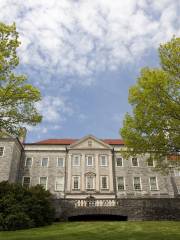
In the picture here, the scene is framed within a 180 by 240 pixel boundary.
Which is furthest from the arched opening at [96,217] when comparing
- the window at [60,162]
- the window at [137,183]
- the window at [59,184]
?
the window at [60,162]

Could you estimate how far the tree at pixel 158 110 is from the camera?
1300cm

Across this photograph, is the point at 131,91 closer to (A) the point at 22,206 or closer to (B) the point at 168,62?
(B) the point at 168,62

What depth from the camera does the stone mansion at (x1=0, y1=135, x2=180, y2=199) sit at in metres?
32.6

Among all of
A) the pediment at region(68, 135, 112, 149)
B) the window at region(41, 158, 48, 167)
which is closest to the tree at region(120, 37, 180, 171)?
the pediment at region(68, 135, 112, 149)

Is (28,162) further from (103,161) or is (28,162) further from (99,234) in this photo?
(99,234)

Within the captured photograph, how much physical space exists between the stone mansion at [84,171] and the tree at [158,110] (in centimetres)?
1970

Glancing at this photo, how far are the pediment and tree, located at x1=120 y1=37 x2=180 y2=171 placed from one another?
22.7 metres

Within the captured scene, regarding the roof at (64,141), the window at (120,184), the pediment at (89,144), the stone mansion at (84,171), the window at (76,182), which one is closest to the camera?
the stone mansion at (84,171)

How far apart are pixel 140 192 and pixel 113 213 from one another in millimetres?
17284

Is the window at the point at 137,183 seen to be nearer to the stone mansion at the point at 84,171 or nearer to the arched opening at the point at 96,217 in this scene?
the stone mansion at the point at 84,171

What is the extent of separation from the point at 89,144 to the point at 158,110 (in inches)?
983

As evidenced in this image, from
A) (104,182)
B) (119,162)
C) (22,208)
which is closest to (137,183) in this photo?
(119,162)

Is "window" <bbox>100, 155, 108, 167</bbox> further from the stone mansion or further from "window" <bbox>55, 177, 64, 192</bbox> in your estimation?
"window" <bbox>55, 177, 64, 192</bbox>

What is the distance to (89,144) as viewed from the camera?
37188 mm
